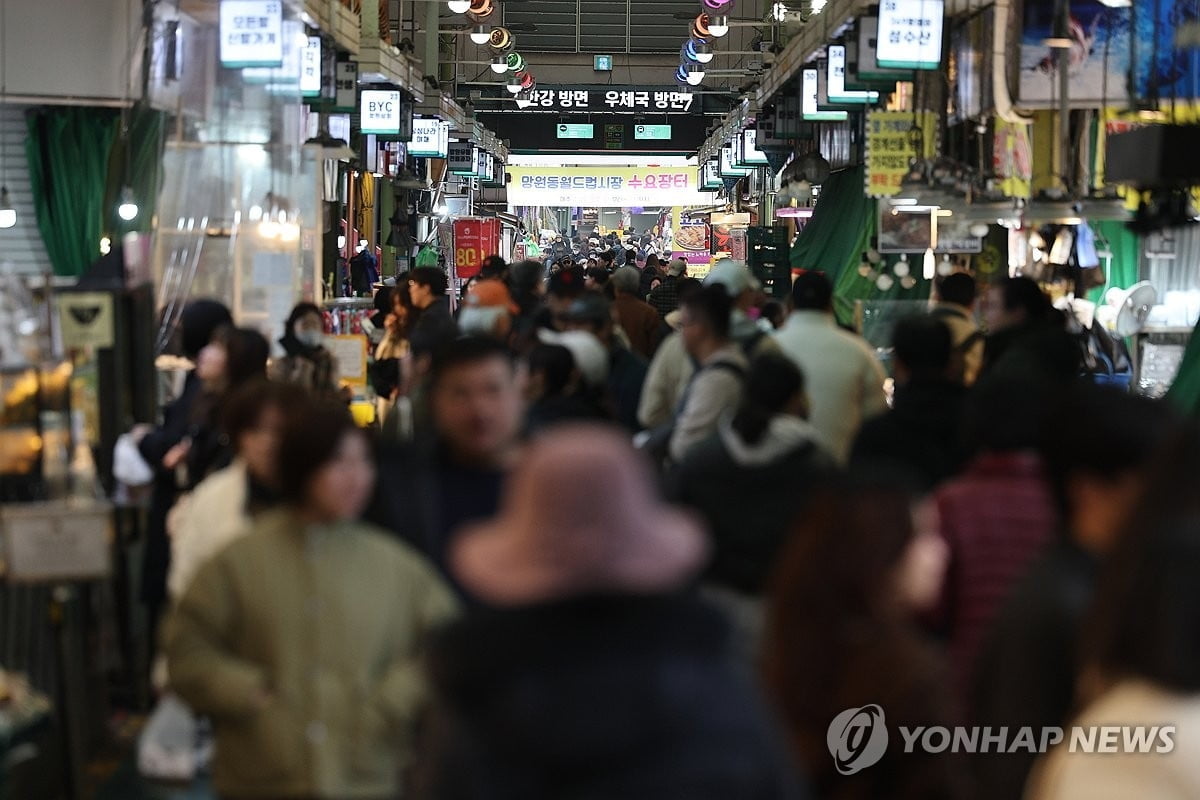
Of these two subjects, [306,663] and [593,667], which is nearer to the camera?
[593,667]

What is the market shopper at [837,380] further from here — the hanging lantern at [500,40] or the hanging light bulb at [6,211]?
the hanging lantern at [500,40]

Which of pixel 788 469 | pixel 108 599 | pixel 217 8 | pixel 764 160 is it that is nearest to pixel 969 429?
pixel 788 469

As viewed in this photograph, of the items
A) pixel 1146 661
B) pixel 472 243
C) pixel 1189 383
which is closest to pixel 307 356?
pixel 1189 383

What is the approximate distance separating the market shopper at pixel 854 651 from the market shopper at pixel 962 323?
4401mm

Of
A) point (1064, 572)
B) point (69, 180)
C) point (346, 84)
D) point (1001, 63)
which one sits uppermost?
point (346, 84)

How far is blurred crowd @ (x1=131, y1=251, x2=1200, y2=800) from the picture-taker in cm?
256

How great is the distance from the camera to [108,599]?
688 cm

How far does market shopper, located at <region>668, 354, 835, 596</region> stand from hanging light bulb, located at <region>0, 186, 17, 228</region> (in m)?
10.9

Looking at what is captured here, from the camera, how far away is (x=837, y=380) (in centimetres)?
790

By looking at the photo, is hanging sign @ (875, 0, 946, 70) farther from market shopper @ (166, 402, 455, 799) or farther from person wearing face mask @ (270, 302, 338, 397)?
market shopper @ (166, 402, 455, 799)

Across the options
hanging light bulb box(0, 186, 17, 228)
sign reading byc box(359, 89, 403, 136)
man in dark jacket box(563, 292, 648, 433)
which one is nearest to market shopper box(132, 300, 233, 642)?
man in dark jacket box(563, 292, 648, 433)

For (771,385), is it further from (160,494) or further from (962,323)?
(962,323)

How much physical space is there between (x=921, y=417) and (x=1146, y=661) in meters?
3.43

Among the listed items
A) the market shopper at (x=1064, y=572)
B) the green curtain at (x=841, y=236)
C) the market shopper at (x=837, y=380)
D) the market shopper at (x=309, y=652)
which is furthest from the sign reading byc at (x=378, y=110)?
the market shopper at (x=1064, y=572)
